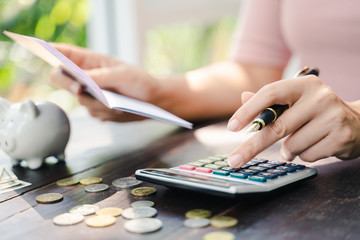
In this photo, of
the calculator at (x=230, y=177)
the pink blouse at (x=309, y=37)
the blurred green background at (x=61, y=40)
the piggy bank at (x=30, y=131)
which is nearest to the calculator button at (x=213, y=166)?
the calculator at (x=230, y=177)

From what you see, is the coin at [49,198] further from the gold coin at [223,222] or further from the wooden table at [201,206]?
the gold coin at [223,222]

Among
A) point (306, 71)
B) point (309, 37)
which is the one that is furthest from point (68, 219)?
point (309, 37)

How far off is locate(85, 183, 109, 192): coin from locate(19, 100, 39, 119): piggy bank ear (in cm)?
17

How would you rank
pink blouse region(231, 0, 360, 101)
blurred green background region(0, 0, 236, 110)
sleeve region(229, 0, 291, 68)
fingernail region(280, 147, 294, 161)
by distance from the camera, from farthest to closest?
blurred green background region(0, 0, 236, 110)
sleeve region(229, 0, 291, 68)
pink blouse region(231, 0, 360, 101)
fingernail region(280, 147, 294, 161)

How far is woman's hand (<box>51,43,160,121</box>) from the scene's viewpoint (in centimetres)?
77

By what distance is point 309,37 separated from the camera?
97 centimetres

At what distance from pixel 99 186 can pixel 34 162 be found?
166 mm

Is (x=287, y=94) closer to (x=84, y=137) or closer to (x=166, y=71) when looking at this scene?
(x=84, y=137)

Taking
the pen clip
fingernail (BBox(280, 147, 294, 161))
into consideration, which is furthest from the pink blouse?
fingernail (BBox(280, 147, 294, 161))

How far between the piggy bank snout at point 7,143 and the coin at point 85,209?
220 millimetres

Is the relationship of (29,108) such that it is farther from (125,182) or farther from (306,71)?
(306,71)

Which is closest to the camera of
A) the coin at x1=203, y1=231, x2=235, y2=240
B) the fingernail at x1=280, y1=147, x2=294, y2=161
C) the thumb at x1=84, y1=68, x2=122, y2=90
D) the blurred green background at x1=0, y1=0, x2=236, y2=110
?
the coin at x1=203, y1=231, x2=235, y2=240

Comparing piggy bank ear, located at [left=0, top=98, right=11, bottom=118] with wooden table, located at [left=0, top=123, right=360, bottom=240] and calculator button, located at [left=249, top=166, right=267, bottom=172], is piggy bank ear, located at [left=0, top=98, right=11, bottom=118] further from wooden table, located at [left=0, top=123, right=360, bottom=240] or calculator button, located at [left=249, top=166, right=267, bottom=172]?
calculator button, located at [left=249, top=166, right=267, bottom=172]

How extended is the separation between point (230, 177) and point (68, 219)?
0.57 ft
